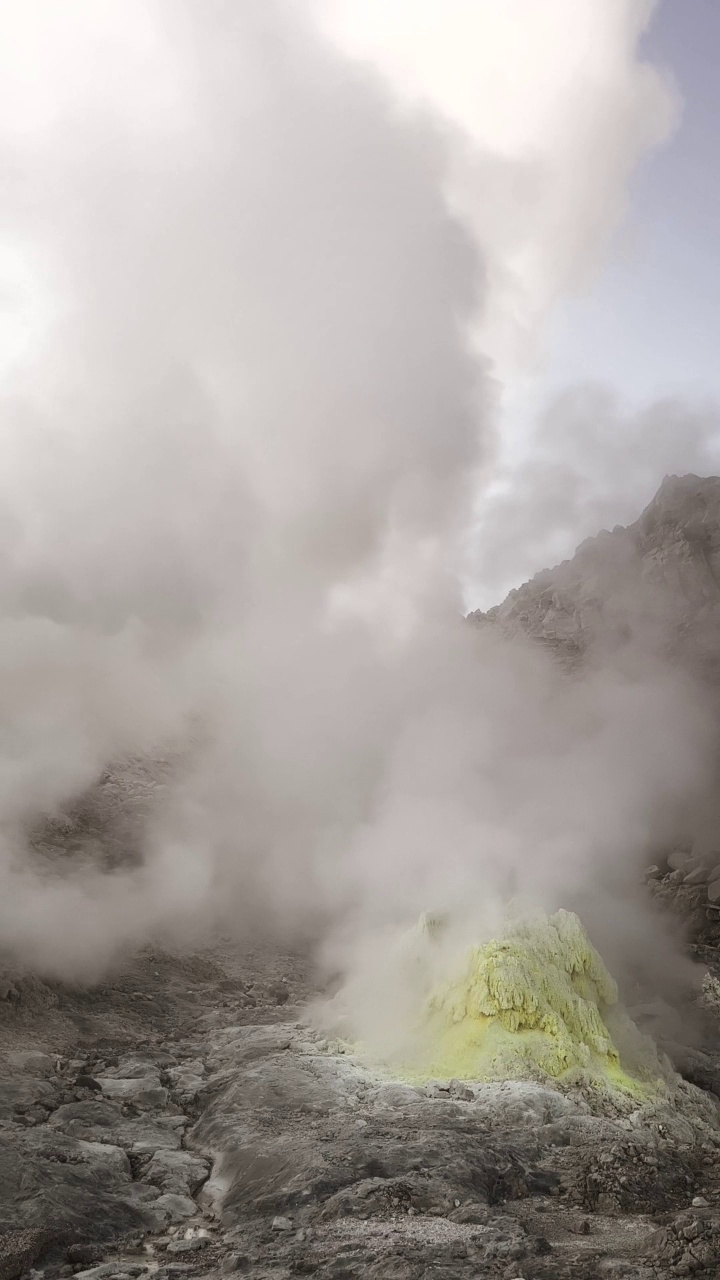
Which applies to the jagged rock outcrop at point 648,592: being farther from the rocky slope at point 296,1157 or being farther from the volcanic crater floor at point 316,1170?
the volcanic crater floor at point 316,1170

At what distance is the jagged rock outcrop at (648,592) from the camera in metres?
37.3

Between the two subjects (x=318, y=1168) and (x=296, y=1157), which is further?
(x=296, y=1157)

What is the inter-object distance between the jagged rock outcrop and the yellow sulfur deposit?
25632 mm

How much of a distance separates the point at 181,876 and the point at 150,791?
5.63 meters

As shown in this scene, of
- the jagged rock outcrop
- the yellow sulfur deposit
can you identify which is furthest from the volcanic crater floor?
the jagged rock outcrop

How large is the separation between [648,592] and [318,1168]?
36310mm

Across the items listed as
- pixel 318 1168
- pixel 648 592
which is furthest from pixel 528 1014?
pixel 648 592

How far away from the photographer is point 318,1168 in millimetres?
8180

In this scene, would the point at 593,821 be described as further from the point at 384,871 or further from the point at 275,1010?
the point at 275,1010

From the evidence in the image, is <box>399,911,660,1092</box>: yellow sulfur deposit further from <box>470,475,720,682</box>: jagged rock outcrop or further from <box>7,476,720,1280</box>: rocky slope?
<box>470,475,720,682</box>: jagged rock outcrop

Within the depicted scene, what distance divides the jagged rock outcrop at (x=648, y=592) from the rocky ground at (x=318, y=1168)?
27.6 meters

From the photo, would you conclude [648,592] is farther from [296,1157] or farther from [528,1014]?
[296,1157]

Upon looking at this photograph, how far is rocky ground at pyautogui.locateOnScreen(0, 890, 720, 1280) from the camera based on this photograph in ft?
21.9

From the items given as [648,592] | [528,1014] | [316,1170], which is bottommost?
[316,1170]
